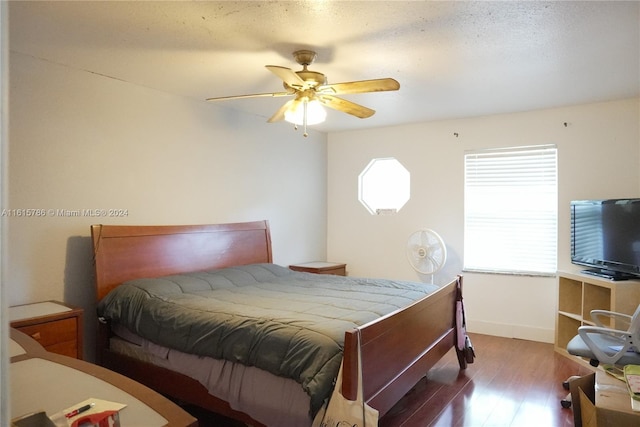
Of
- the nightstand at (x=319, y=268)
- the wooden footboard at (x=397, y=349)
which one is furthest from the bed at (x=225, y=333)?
the nightstand at (x=319, y=268)

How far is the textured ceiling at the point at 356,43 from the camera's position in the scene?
6.64ft

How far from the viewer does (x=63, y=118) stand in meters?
2.79

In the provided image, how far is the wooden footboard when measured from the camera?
1814mm

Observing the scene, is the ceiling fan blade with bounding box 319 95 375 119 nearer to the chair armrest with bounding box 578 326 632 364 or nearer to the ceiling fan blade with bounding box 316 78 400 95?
the ceiling fan blade with bounding box 316 78 400 95

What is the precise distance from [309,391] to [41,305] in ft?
6.36

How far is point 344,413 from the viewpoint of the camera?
5.72ft

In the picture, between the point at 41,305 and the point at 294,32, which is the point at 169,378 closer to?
the point at 41,305

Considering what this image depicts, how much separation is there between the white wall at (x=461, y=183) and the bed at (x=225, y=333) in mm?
1217

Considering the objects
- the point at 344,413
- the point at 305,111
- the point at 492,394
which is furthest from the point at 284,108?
the point at 492,394

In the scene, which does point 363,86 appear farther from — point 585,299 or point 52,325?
point 585,299

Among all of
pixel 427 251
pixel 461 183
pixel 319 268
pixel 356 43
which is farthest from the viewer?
pixel 319 268

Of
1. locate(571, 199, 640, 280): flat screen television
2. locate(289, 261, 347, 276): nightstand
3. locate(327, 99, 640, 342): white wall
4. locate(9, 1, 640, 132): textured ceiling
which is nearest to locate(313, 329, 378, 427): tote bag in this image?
locate(9, 1, 640, 132): textured ceiling

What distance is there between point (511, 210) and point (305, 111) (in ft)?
8.78

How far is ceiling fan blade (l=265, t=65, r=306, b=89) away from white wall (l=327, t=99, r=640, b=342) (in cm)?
252
